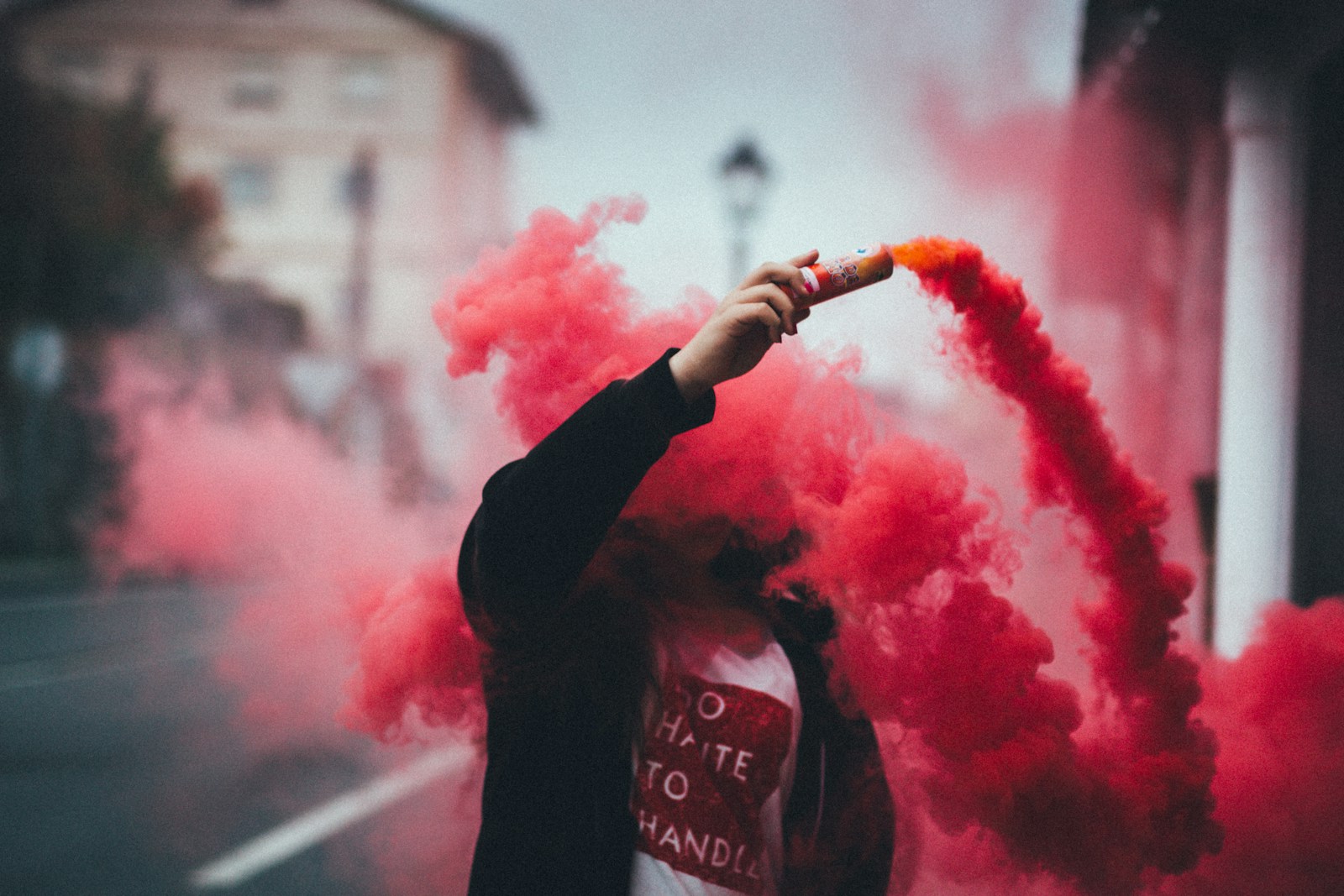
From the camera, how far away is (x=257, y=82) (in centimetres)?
3091

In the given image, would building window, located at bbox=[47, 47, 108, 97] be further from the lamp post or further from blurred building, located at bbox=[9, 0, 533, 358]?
the lamp post

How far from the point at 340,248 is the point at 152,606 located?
2072 centimetres

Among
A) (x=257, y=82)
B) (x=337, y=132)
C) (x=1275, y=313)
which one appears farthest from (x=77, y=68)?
(x=1275, y=313)

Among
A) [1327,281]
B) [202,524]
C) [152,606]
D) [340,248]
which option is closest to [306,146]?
[340,248]

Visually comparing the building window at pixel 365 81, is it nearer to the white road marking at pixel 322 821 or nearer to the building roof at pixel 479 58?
the building roof at pixel 479 58

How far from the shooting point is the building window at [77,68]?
1994 centimetres

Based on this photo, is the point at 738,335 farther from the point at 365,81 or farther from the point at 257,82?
the point at 257,82

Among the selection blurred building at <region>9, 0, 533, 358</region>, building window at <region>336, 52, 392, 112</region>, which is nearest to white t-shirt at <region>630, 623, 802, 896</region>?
blurred building at <region>9, 0, 533, 358</region>

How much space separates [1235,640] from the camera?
362 cm

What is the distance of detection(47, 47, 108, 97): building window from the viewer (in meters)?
19.9

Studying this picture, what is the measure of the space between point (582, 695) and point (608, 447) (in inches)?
16.4

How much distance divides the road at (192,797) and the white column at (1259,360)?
282 cm

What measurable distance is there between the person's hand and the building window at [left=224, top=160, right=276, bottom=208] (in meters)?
34.2

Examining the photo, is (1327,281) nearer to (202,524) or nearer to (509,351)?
(509,351)
